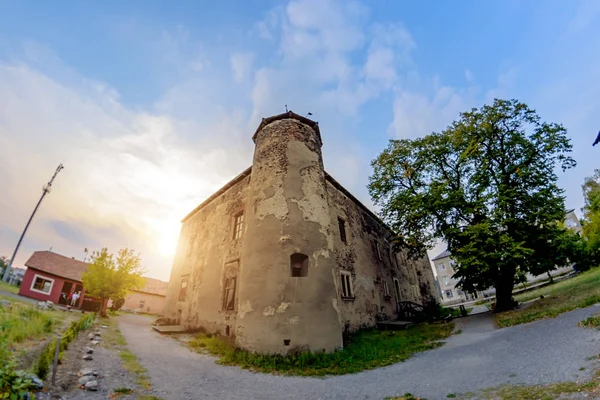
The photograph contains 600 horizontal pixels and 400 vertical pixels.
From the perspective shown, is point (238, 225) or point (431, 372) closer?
point (431, 372)

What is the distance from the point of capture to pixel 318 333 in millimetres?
9078

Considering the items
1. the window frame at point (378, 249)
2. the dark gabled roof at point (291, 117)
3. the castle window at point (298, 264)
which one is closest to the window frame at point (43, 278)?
the dark gabled roof at point (291, 117)

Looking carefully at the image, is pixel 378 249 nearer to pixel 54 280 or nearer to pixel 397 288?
pixel 397 288

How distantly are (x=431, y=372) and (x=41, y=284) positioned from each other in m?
32.9

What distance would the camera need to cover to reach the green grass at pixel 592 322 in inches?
285

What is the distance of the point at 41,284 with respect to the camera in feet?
80.1

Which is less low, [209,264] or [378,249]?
[378,249]

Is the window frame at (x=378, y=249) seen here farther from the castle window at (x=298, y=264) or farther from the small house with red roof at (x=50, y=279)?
the small house with red roof at (x=50, y=279)

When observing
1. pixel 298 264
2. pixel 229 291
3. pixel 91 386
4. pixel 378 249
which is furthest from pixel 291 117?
pixel 91 386

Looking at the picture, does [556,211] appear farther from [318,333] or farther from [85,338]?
[85,338]

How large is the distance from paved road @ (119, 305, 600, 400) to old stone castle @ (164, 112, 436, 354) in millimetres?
2096

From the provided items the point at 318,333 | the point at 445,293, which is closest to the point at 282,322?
the point at 318,333

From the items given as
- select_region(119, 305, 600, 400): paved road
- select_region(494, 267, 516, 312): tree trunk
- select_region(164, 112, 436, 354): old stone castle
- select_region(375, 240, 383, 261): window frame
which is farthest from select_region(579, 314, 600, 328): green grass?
select_region(375, 240, 383, 261): window frame

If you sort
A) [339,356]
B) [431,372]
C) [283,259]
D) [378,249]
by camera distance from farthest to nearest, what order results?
[378,249], [283,259], [339,356], [431,372]
